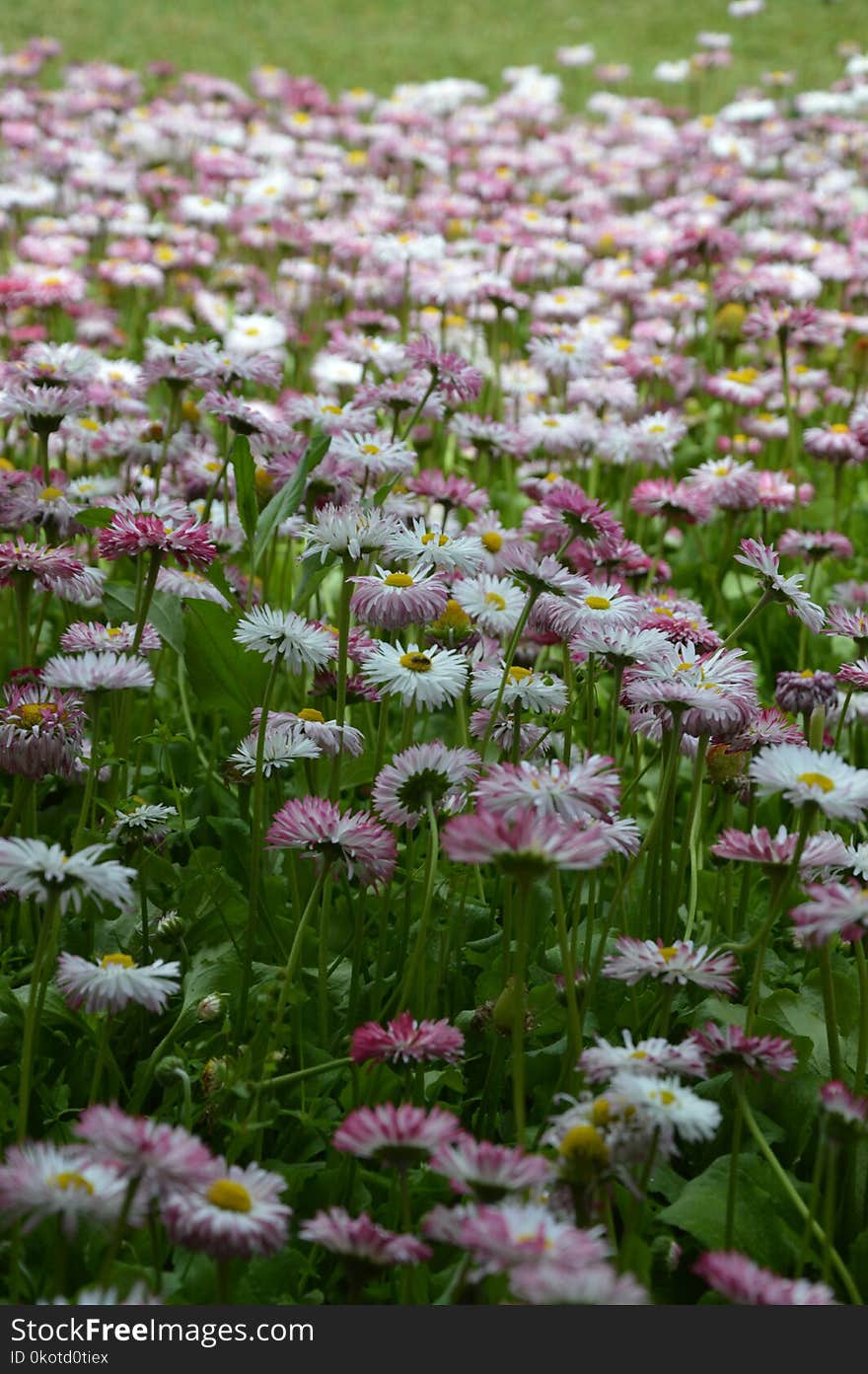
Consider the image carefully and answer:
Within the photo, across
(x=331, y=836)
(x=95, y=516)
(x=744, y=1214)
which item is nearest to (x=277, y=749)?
(x=331, y=836)

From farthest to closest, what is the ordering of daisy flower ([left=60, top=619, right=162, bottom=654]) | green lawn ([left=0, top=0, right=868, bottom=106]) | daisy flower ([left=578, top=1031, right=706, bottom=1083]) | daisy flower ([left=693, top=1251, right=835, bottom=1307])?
green lawn ([left=0, top=0, right=868, bottom=106]), daisy flower ([left=60, top=619, right=162, bottom=654]), daisy flower ([left=578, top=1031, right=706, bottom=1083]), daisy flower ([left=693, top=1251, right=835, bottom=1307])

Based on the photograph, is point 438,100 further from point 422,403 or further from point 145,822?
point 145,822

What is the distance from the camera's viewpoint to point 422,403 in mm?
2252

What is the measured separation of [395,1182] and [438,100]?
6.16 meters

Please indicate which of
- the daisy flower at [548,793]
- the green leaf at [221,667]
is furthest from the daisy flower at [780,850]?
the green leaf at [221,667]

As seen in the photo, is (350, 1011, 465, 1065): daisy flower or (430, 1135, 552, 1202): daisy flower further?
(350, 1011, 465, 1065): daisy flower

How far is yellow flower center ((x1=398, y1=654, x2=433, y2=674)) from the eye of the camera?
169cm

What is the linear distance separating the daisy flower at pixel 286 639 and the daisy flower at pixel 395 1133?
649 millimetres

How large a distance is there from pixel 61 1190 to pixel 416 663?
77 cm

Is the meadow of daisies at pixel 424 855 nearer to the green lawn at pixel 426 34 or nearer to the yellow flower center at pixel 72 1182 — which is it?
the yellow flower center at pixel 72 1182

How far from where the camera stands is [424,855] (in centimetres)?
211

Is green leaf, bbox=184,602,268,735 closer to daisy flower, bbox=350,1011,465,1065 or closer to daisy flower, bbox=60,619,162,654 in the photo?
daisy flower, bbox=60,619,162,654

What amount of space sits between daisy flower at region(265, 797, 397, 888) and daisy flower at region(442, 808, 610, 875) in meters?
0.38

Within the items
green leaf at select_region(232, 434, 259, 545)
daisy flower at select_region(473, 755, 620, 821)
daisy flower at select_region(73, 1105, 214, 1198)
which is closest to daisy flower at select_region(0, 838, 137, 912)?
daisy flower at select_region(73, 1105, 214, 1198)
